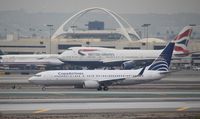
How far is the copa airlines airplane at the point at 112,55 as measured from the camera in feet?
364

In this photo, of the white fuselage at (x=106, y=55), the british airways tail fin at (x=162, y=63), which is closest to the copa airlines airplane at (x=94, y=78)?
the british airways tail fin at (x=162, y=63)

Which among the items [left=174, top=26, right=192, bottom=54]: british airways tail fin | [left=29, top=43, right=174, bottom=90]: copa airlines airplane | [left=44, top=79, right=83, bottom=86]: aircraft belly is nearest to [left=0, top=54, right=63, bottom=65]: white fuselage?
[left=174, top=26, right=192, bottom=54]: british airways tail fin

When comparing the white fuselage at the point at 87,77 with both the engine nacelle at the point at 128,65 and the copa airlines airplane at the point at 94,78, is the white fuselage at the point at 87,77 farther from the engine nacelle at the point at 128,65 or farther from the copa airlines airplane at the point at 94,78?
the engine nacelle at the point at 128,65

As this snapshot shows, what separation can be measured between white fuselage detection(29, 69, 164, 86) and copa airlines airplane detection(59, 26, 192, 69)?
47.9 m

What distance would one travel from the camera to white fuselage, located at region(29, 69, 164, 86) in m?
59.5

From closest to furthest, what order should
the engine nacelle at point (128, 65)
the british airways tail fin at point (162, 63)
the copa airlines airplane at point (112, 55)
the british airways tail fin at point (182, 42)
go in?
the british airways tail fin at point (162, 63), the engine nacelle at point (128, 65), the copa airlines airplane at point (112, 55), the british airways tail fin at point (182, 42)

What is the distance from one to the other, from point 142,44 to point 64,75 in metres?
99.2

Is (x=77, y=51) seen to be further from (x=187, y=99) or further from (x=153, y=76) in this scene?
(x=187, y=99)

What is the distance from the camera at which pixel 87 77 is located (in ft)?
197

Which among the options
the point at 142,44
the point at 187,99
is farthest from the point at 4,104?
the point at 142,44

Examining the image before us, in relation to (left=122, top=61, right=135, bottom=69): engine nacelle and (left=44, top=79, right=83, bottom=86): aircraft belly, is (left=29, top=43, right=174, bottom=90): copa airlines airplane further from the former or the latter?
(left=122, top=61, right=135, bottom=69): engine nacelle

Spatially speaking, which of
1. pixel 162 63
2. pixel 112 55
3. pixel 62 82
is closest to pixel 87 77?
pixel 62 82

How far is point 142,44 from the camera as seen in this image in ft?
516

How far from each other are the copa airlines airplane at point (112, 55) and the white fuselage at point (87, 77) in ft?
157
